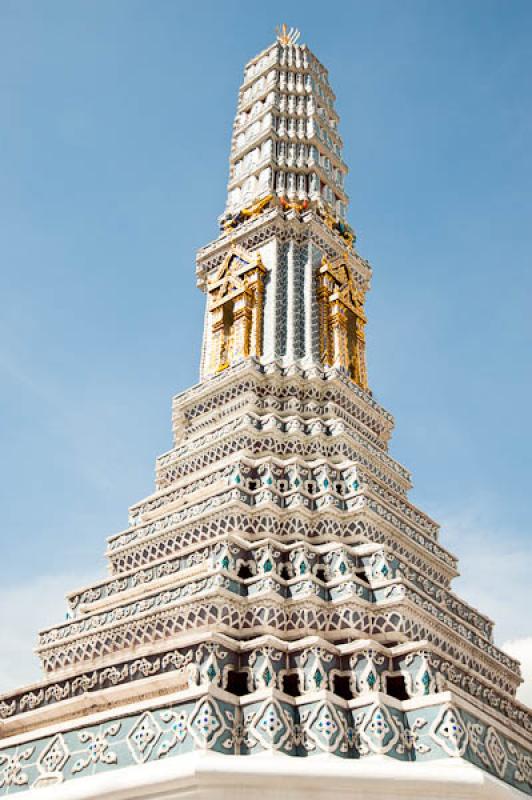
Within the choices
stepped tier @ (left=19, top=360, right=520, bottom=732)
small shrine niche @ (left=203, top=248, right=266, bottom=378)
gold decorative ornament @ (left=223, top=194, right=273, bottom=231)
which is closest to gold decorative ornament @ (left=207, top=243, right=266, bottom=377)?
small shrine niche @ (left=203, top=248, right=266, bottom=378)

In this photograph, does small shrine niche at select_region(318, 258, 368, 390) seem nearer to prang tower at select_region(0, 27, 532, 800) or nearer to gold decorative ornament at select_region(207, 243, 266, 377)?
prang tower at select_region(0, 27, 532, 800)

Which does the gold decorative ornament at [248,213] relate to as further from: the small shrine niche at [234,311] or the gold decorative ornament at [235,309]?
the small shrine niche at [234,311]

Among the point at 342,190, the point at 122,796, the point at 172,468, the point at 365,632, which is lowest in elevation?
the point at 122,796

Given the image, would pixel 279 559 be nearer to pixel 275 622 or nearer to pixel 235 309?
pixel 275 622

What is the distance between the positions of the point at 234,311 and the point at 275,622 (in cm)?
1016

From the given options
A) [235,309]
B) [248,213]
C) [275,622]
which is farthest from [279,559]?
[248,213]

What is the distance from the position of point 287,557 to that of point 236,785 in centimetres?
457

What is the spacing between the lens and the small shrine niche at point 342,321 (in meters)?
19.0

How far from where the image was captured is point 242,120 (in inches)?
1053

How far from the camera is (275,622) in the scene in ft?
36.2

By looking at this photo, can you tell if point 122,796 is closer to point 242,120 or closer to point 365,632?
point 365,632

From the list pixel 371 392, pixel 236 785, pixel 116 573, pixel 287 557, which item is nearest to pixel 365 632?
pixel 287 557

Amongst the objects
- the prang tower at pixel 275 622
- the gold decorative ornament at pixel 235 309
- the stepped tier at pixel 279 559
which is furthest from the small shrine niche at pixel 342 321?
the stepped tier at pixel 279 559

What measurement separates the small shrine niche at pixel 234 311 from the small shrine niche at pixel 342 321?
4.94 ft
